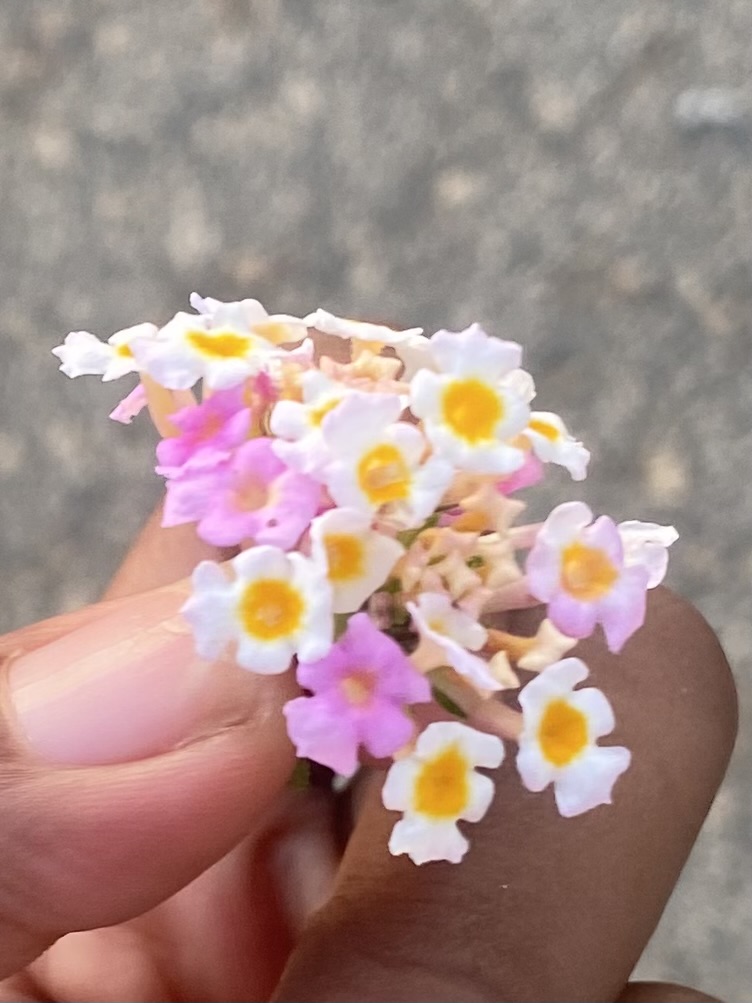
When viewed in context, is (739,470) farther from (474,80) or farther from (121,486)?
(121,486)

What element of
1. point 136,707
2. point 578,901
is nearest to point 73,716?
point 136,707

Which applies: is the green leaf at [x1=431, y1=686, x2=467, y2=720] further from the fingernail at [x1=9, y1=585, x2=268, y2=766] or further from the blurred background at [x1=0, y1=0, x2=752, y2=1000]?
the blurred background at [x1=0, y1=0, x2=752, y2=1000]

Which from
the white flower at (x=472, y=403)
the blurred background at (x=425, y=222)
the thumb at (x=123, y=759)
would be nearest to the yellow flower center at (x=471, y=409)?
the white flower at (x=472, y=403)

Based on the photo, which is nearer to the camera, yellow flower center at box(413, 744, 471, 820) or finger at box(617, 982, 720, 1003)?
yellow flower center at box(413, 744, 471, 820)

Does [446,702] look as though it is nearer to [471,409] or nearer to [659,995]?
[471,409]

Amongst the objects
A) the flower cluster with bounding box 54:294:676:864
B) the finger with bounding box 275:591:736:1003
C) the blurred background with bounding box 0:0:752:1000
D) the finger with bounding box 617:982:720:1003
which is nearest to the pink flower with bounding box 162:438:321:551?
the flower cluster with bounding box 54:294:676:864
